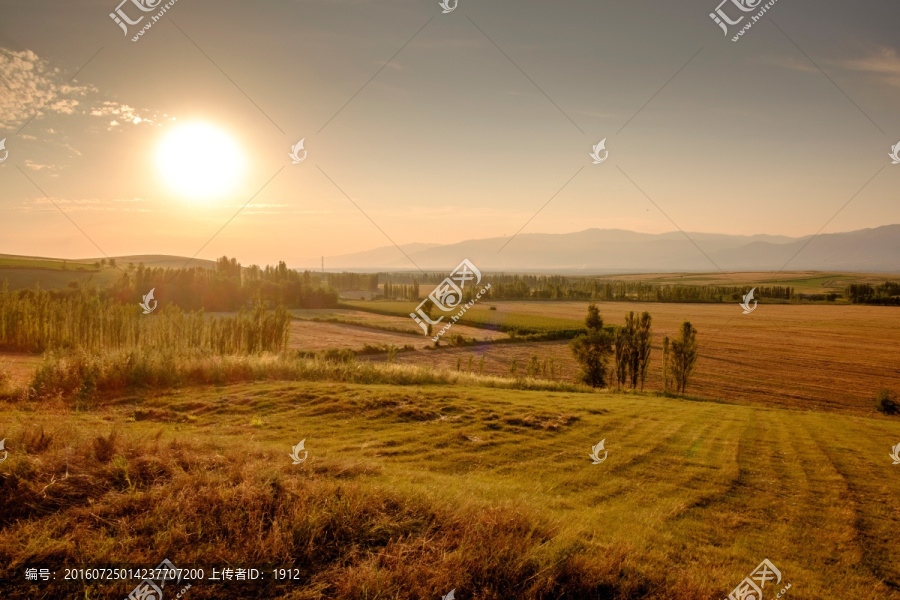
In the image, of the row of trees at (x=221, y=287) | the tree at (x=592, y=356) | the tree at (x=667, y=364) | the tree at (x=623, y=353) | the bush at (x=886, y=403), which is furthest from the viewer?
the tree at (x=623, y=353)

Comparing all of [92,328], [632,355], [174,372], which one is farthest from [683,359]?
[92,328]

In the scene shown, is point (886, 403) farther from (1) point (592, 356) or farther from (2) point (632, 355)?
(1) point (592, 356)

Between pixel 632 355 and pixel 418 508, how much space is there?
48221 mm

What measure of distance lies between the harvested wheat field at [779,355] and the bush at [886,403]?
0.88 meters

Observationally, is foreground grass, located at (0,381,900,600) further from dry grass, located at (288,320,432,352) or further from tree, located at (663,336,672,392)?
tree, located at (663,336,672,392)

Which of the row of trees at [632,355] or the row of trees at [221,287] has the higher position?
the row of trees at [221,287]

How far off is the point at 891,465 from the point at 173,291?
53.6 m

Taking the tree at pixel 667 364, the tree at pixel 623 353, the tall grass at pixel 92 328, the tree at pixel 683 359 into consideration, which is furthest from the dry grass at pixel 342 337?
the tree at pixel 683 359

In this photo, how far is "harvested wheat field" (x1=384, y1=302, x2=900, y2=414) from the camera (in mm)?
42656

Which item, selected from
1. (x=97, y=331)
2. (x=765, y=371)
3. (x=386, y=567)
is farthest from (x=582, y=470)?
(x=765, y=371)

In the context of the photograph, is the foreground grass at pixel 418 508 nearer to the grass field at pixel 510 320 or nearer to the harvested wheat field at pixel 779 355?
Answer: the harvested wheat field at pixel 779 355

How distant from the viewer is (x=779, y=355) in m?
59.0

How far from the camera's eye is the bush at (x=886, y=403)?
119 feet

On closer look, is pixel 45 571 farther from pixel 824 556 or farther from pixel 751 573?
pixel 824 556
